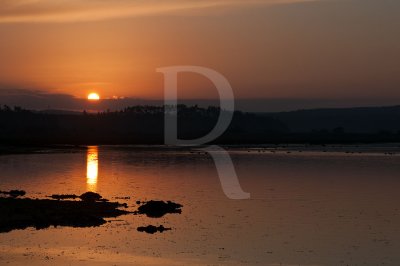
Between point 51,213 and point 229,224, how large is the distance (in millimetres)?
9891

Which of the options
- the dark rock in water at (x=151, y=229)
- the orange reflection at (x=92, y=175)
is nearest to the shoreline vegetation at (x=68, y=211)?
the dark rock in water at (x=151, y=229)

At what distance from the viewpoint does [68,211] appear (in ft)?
132

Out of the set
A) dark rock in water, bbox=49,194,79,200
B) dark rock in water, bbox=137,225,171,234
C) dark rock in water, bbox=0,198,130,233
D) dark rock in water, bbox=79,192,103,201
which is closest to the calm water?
dark rock in water, bbox=137,225,171,234

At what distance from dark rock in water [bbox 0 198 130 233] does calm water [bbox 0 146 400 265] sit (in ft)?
3.92

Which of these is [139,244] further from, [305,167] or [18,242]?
[305,167]

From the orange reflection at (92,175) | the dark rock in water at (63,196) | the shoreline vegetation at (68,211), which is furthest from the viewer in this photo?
the orange reflection at (92,175)

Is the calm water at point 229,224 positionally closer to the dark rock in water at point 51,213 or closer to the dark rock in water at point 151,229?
the dark rock in water at point 151,229

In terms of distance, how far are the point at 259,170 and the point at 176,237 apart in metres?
44.2

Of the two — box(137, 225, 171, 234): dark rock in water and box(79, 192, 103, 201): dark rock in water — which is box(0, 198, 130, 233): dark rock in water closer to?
box(79, 192, 103, 201): dark rock in water

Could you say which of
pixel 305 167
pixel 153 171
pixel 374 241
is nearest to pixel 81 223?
pixel 374 241

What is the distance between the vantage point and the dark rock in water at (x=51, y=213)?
121 ft

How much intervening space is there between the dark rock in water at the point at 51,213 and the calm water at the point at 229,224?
120 cm

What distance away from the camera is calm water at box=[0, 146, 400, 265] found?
30625mm

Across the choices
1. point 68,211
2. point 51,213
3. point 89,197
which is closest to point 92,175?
point 89,197
